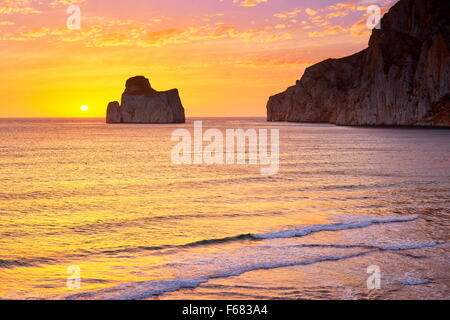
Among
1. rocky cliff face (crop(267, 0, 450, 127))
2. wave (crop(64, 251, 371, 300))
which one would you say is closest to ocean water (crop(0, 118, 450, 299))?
wave (crop(64, 251, 371, 300))

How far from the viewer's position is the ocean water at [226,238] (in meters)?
10.2

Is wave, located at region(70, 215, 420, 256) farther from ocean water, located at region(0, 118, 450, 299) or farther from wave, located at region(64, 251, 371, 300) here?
wave, located at region(64, 251, 371, 300)

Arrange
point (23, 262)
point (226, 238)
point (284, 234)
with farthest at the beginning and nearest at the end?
point (284, 234)
point (226, 238)
point (23, 262)

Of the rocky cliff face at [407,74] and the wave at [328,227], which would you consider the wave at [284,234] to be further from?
the rocky cliff face at [407,74]

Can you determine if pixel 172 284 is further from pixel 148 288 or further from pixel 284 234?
pixel 284 234

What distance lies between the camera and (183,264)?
39.3ft

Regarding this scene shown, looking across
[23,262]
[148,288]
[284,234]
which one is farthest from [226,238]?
[23,262]

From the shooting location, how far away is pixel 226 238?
14.7 meters

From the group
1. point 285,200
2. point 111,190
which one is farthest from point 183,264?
point 111,190

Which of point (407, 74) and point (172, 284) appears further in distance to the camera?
point (407, 74)

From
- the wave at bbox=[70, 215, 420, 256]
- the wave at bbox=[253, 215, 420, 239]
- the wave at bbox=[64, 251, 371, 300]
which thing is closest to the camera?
the wave at bbox=[64, 251, 371, 300]

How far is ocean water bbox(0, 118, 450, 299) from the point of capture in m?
10.2
